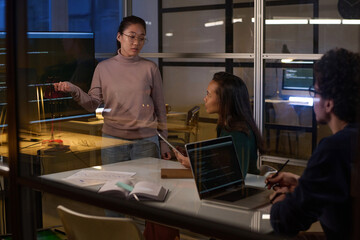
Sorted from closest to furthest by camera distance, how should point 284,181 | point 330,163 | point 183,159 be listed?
point 330,163, point 284,181, point 183,159

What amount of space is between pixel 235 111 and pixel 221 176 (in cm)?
30

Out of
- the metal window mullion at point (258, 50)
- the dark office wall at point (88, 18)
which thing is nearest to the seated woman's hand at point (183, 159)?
the dark office wall at point (88, 18)

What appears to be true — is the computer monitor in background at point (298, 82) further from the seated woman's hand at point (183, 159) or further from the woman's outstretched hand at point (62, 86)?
the woman's outstretched hand at point (62, 86)

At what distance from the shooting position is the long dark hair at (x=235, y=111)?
133cm

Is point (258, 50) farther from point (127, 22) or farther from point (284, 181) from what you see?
point (284, 181)

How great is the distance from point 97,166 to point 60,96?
273 millimetres

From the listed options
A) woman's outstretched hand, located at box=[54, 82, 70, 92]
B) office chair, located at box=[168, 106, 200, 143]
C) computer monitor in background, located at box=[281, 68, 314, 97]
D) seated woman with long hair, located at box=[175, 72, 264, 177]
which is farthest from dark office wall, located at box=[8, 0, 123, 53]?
→ computer monitor in background, located at box=[281, 68, 314, 97]

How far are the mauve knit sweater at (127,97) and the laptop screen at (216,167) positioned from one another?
517mm

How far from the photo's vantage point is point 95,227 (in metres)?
1.43

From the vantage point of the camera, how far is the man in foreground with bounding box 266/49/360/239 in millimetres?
659

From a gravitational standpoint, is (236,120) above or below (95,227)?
above

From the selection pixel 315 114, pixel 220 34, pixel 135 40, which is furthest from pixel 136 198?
pixel 220 34

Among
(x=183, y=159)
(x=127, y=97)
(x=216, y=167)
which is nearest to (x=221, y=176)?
(x=216, y=167)

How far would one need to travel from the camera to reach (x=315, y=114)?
81 centimetres
